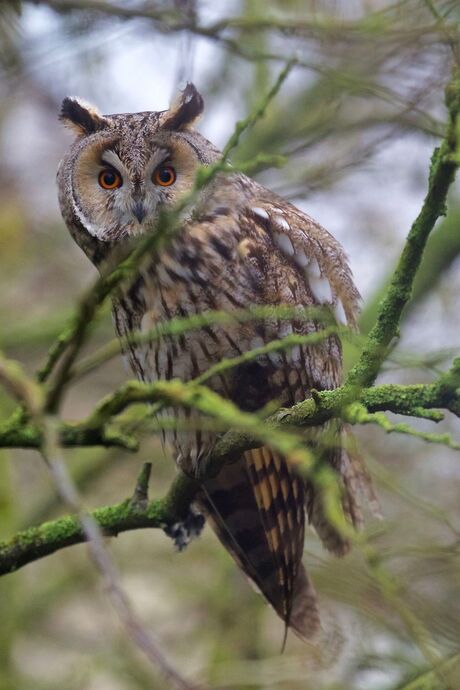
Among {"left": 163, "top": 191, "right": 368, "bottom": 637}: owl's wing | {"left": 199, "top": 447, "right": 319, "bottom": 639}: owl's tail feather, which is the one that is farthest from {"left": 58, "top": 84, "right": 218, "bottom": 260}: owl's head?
{"left": 199, "top": 447, "right": 319, "bottom": 639}: owl's tail feather

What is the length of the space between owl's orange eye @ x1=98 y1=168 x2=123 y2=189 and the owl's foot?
3.57 feet

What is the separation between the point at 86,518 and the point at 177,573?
173 inches

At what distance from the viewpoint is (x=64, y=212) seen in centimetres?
334

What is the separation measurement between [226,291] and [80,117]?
864 millimetres

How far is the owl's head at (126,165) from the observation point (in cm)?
303

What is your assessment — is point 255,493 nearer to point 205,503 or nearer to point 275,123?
point 205,503

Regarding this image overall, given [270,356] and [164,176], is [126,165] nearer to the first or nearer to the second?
Result: [164,176]

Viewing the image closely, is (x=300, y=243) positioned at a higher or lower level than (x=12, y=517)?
higher

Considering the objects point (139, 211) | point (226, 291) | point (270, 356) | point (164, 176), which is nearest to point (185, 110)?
point (164, 176)

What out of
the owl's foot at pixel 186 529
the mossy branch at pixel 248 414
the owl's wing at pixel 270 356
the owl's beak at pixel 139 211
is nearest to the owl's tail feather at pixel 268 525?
the owl's wing at pixel 270 356

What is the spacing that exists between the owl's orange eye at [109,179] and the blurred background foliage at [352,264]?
0.41 metres

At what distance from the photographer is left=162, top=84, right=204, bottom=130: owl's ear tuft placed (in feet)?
10.4

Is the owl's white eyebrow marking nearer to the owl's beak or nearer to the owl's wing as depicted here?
the owl's beak

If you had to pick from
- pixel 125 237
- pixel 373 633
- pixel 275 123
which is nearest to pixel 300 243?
pixel 125 237
